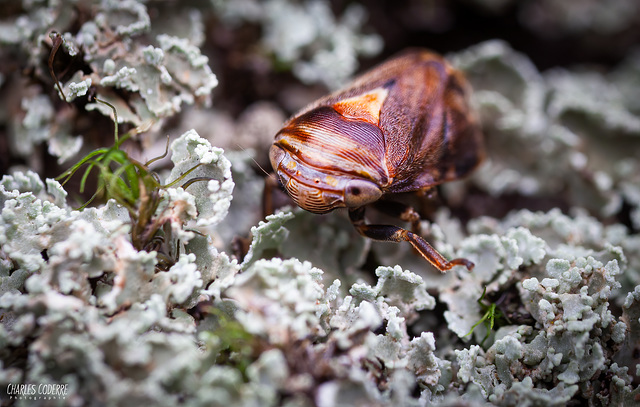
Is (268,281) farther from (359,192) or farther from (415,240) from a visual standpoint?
(415,240)

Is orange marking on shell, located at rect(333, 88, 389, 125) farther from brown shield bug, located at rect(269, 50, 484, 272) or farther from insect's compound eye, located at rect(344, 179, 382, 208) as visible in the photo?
insect's compound eye, located at rect(344, 179, 382, 208)

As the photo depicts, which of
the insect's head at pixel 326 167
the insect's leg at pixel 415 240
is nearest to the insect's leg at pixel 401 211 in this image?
the insect's leg at pixel 415 240

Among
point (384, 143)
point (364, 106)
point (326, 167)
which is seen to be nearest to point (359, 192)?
point (326, 167)

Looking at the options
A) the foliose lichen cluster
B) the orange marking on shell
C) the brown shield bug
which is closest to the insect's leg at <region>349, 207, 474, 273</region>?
the brown shield bug

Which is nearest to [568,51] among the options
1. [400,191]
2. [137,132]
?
[400,191]

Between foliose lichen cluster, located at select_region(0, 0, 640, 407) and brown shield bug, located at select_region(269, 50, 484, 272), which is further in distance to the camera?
brown shield bug, located at select_region(269, 50, 484, 272)

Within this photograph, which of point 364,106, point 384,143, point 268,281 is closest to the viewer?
point 268,281

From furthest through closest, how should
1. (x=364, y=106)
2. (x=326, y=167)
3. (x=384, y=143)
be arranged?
(x=364, y=106)
(x=384, y=143)
(x=326, y=167)

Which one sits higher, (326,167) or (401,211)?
(326,167)
